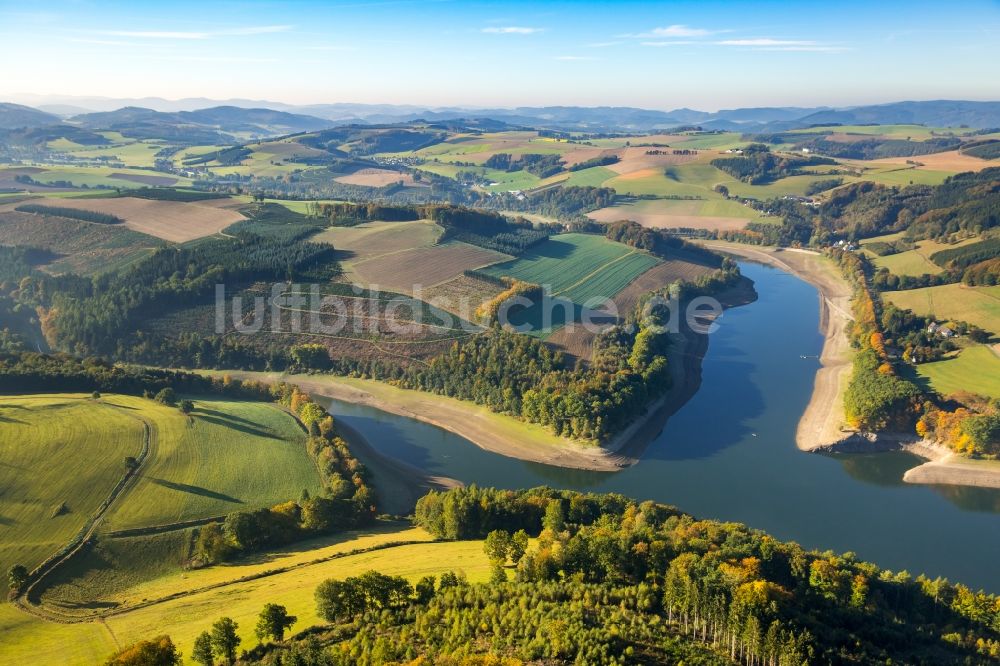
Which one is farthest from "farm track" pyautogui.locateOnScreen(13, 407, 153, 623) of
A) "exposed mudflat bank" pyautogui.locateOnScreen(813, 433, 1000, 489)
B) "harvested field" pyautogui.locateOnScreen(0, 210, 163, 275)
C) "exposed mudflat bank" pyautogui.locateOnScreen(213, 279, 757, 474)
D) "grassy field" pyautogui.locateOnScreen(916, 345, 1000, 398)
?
"grassy field" pyautogui.locateOnScreen(916, 345, 1000, 398)

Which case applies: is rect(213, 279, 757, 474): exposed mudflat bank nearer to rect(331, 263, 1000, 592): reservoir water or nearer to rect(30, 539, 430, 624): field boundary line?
rect(331, 263, 1000, 592): reservoir water

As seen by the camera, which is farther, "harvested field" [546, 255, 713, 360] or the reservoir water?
"harvested field" [546, 255, 713, 360]

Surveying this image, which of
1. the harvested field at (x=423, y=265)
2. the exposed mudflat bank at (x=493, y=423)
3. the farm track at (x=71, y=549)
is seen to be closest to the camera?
the farm track at (x=71, y=549)

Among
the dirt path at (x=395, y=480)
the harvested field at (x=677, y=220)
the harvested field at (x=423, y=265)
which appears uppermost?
the harvested field at (x=677, y=220)

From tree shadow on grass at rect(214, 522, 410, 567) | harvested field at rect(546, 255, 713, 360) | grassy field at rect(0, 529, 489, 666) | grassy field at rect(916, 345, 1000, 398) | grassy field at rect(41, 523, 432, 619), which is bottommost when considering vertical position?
tree shadow on grass at rect(214, 522, 410, 567)

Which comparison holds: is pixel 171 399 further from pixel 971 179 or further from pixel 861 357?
pixel 971 179

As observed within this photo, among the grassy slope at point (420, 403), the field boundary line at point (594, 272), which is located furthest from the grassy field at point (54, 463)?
the field boundary line at point (594, 272)

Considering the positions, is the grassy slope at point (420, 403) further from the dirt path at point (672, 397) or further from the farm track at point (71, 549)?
the farm track at point (71, 549)
